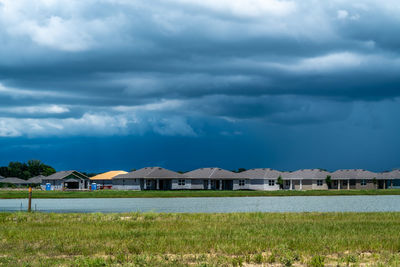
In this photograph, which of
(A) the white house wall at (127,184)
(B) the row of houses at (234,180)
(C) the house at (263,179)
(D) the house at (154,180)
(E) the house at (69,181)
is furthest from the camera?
(E) the house at (69,181)

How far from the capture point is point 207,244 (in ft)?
61.8

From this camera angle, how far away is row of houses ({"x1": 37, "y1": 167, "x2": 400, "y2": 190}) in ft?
403

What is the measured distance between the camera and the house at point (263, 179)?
12900cm

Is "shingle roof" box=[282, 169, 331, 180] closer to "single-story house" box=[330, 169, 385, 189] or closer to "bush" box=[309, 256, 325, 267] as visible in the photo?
"single-story house" box=[330, 169, 385, 189]

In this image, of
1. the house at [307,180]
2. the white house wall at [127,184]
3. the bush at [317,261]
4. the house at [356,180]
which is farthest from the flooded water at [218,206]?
the house at [356,180]

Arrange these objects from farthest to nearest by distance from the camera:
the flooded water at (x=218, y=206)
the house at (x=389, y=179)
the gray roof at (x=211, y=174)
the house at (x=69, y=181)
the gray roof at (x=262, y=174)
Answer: the house at (x=69, y=181)
the house at (x=389, y=179)
the gray roof at (x=262, y=174)
the gray roof at (x=211, y=174)
the flooded water at (x=218, y=206)

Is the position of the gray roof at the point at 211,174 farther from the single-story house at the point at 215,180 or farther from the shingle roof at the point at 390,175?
the shingle roof at the point at 390,175

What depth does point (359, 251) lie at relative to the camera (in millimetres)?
17766

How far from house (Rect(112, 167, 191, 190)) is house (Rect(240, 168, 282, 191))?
52.7 ft

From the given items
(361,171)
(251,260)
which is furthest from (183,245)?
(361,171)

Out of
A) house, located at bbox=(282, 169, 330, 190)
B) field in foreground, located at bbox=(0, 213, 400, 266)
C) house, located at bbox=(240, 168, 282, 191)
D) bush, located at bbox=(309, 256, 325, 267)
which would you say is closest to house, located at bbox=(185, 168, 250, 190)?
house, located at bbox=(240, 168, 282, 191)

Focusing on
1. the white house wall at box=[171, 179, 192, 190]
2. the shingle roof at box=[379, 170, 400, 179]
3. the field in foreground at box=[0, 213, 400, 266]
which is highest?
the shingle roof at box=[379, 170, 400, 179]

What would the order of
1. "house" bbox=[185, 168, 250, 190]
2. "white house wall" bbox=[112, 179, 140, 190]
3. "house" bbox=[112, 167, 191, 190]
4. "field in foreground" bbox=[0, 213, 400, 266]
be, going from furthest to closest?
"house" bbox=[185, 168, 250, 190]
"white house wall" bbox=[112, 179, 140, 190]
"house" bbox=[112, 167, 191, 190]
"field in foreground" bbox=[0, 213, 400, 266]

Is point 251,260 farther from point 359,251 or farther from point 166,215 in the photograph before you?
point 166,215
